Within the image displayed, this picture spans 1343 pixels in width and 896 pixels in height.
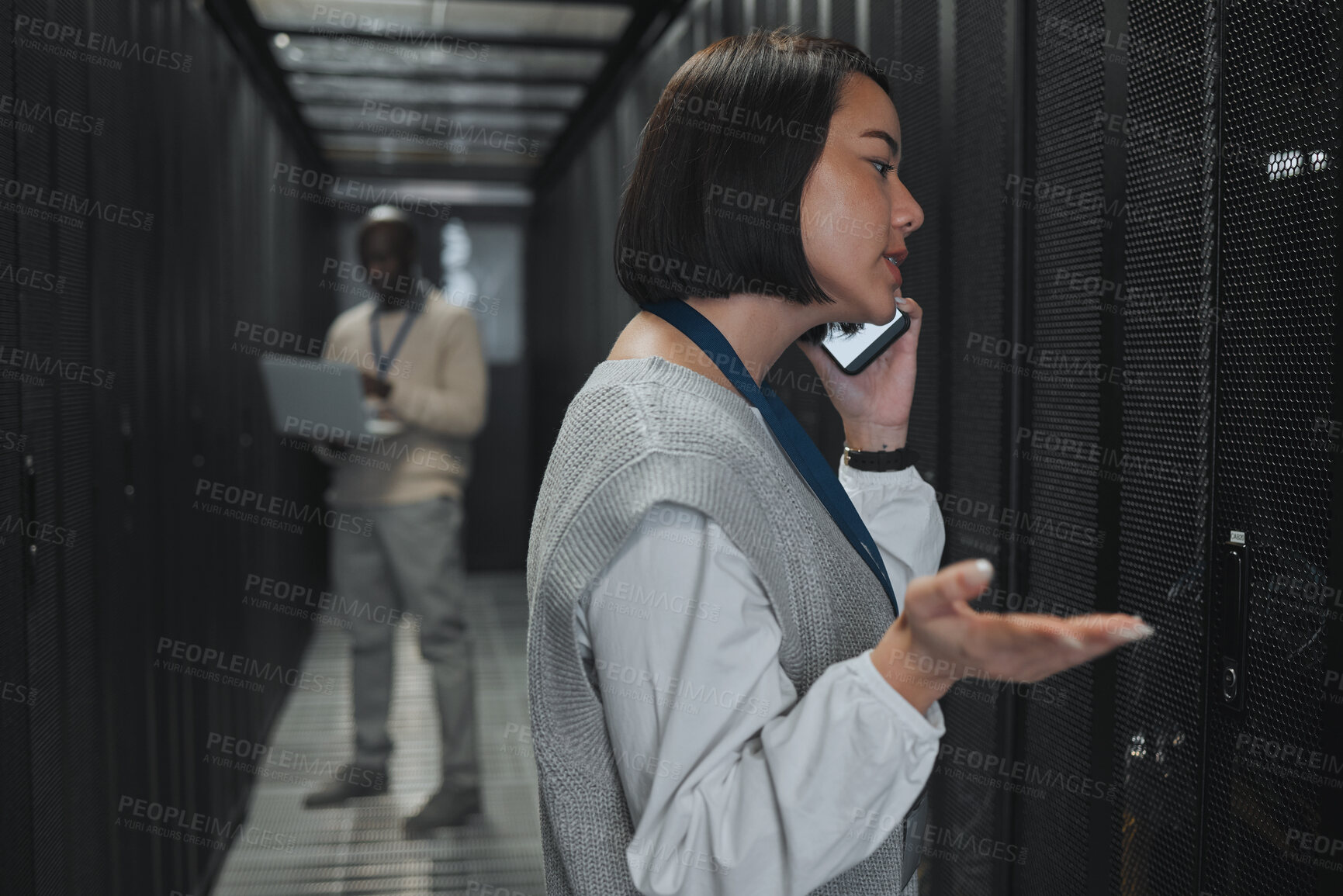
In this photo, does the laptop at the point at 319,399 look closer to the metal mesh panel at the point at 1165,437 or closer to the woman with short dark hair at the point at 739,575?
the woman with short dark hair at the point at 739,575

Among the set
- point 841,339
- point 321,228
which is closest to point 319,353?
point 321,228

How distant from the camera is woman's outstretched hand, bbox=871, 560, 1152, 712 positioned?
2.34ft

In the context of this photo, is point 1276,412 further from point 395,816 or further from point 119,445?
point 395,816

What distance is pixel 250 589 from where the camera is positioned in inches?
170

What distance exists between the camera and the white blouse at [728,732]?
33.5 inches

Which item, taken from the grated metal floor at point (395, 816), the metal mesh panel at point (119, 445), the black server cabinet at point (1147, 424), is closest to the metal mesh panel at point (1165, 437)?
the black server cabinet at point (1147, 424)

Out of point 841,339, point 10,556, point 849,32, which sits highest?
point 849,32

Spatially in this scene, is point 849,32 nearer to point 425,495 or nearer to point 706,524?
point 706,524

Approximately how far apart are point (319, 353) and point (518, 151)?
240cm

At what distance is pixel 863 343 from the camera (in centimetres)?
152

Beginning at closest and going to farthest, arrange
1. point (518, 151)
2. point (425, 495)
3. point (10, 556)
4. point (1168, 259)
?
1. point (1168, 259)
2. point (10, 556)
3. point (425, 495)
4. point (518, 151)

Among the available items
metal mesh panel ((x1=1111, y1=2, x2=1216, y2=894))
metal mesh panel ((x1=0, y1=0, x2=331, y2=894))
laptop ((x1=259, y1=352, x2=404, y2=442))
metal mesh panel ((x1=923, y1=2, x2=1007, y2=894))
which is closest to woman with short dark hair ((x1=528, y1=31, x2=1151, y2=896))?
metal mesh panel ((x1=1111, y1=2, x2=1216, y2=894))

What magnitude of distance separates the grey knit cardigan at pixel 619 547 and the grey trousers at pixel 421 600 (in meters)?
2.95

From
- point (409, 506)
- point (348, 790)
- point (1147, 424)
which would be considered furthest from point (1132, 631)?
point (348, 790)
